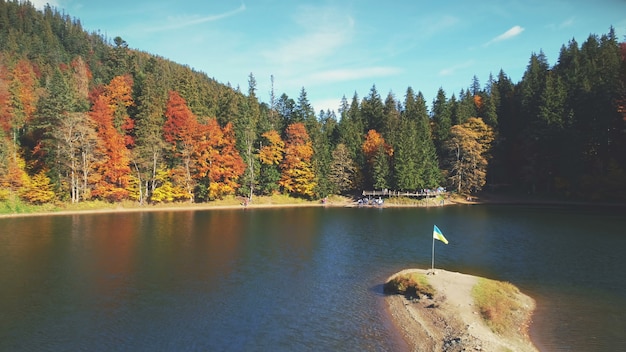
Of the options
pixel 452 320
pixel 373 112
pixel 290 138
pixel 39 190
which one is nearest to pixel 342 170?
pixel 290 138

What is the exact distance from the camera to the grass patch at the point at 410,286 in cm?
2500

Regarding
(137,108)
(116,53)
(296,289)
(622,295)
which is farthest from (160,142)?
(622,295)

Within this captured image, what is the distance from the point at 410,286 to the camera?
25641mm

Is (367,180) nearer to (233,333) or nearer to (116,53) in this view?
(116,53)

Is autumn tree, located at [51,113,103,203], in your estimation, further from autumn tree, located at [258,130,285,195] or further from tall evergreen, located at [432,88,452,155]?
tall evergreen, located at [432,88,452,155]

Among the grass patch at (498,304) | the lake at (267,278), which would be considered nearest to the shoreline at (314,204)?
the lake at (267,278)

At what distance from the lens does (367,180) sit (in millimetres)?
93562

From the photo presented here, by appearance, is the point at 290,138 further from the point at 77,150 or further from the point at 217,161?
the point at 77,150

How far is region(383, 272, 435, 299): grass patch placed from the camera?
2500 centimetres

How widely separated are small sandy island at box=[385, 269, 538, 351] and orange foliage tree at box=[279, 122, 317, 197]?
61030 millimetres

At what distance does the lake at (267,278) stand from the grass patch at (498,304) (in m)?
1.20

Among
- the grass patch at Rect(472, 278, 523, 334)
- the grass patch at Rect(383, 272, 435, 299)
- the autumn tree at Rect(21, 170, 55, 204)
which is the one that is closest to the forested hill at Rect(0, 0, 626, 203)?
the autumn tree at Rect(21, 170, 55, 204)

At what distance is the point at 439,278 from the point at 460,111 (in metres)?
77.8

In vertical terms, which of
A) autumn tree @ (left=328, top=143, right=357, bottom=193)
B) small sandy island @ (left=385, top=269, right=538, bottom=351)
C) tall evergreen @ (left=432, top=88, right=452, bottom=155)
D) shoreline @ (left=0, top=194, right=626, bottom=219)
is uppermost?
tall evergreen @ (left=432, top=88, right=452, bottom=155)
